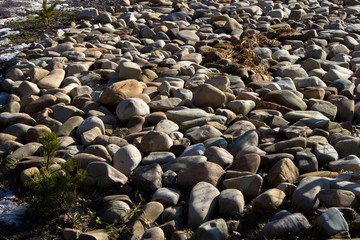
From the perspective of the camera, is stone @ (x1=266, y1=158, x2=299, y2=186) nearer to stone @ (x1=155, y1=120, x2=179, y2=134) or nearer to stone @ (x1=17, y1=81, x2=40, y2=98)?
stone @ (x1=155, y1=120, x2=179, y2=134)

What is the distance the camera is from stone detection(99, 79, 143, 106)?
12.8ft

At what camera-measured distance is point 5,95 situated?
171 inches

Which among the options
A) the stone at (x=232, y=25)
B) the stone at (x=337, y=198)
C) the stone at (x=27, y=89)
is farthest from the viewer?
the stone at (x=232, y=25)

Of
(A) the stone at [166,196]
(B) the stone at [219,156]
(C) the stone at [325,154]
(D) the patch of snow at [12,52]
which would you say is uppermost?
(C) the stone at [325,154]

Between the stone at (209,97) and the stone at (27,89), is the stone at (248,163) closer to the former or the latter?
the stone at (209,97)

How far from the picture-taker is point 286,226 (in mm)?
2330

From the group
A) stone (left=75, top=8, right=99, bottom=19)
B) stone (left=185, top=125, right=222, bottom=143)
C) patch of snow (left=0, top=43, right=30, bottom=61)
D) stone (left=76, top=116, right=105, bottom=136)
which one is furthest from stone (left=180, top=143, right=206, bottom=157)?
stone (left=75, top=8, right=99, bottom=19)

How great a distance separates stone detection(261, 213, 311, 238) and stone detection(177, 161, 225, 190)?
59cm

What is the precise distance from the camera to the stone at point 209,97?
12.8ft

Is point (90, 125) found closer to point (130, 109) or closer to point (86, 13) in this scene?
point (130, 109)

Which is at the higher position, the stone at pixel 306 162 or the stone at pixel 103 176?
the stone at pixel 306 162

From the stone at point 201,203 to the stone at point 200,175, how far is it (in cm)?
9

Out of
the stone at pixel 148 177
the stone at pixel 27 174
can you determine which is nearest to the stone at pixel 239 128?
the stone at pixel 148 177

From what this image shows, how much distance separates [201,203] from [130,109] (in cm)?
138
